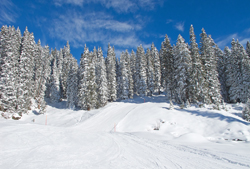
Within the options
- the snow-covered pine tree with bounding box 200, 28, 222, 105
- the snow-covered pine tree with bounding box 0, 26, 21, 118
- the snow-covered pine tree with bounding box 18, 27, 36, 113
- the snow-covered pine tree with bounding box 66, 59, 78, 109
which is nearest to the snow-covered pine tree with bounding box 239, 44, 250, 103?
the snow-covered pine tree with bounding box 200, 28, 222, 105

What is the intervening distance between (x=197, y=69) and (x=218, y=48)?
73.5 ft

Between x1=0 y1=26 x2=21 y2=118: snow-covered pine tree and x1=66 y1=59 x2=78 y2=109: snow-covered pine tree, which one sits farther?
x1=66 y1=59 x2=78 y2=109: snow-covered pine tree

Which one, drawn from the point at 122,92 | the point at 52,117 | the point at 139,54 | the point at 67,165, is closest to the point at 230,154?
the point at 67,165

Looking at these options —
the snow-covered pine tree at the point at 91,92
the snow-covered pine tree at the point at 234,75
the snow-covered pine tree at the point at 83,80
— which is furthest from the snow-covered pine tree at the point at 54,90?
the snow-covered pine tree at the point at 234,75

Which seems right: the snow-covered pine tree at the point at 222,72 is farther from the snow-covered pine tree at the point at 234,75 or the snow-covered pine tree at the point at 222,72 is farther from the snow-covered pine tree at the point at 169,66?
the snow-covered pine tree at the point at 169,66

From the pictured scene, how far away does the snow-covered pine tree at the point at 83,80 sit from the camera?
34.9 metres

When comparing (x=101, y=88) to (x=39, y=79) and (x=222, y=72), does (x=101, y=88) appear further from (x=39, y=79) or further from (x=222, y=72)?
(x=222, y=72)

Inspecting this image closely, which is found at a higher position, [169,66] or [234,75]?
[169,66]

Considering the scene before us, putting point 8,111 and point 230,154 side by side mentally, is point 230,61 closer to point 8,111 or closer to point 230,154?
point 230,154

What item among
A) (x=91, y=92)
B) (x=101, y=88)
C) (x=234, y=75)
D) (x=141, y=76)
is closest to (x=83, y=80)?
(x=91, y=92)

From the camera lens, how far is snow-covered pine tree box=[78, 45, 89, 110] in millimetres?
34931

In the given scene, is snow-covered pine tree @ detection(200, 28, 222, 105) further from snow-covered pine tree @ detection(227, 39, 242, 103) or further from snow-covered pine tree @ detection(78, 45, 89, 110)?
snow-covered pine tree @ detection(78, 45, 89, 110)

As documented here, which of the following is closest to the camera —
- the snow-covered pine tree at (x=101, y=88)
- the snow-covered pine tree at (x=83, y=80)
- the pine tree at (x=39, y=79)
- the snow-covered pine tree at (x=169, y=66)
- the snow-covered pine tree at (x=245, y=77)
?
the snow-covered pine tree at (x=245, y=77)

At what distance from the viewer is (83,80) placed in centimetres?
3581
